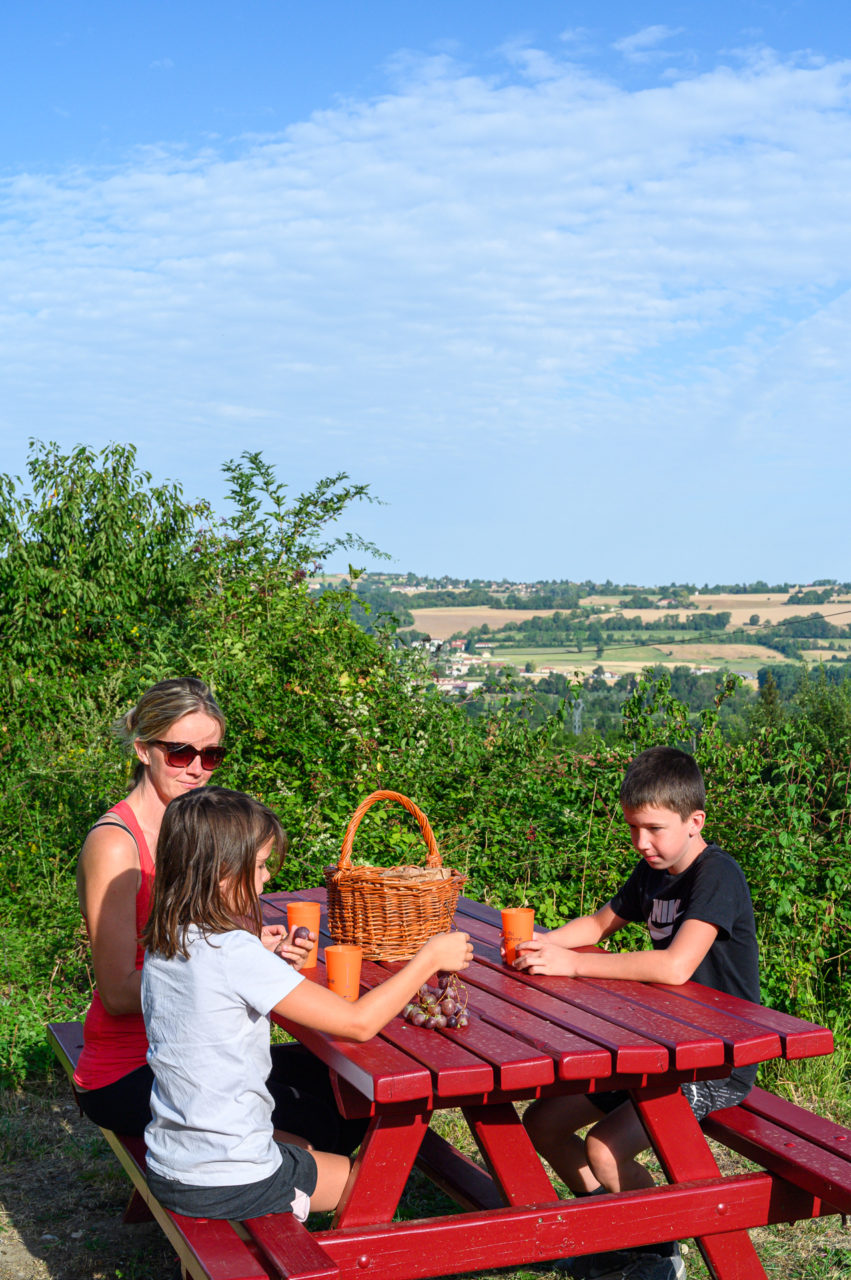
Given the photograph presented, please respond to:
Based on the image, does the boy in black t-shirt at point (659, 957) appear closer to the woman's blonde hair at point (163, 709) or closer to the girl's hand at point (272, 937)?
the girl's hand at point (272, 937)

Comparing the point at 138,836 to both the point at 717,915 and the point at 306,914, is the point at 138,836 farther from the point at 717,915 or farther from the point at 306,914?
the point at 717,915

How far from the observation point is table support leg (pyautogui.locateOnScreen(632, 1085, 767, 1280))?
258 centimetres

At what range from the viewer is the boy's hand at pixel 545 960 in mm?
2818

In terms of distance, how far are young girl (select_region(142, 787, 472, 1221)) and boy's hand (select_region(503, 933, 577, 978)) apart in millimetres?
632

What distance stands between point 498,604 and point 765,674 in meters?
9.21

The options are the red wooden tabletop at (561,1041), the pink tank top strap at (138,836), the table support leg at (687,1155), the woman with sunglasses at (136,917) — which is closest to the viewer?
the red wooden tabletop at (561,1041)

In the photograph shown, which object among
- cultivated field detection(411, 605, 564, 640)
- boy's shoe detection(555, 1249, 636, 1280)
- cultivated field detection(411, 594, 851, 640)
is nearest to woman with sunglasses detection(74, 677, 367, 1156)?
boy's shoe detection(555, 1249, 636, 1280)

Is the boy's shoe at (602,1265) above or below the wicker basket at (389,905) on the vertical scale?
below

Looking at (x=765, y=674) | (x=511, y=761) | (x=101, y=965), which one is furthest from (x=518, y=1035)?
(x=765, y=674)

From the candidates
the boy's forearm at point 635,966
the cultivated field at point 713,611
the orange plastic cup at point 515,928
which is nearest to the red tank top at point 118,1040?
the orange plastic cup at point 515,928

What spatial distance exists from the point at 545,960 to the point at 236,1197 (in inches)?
36.9

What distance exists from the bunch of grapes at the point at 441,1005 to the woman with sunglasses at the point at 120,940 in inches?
26.1

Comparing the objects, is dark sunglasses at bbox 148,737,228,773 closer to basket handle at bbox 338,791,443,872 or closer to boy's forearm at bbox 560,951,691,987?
basket handle at bbox 338,791,443,872

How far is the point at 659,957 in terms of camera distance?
274 centimetres
